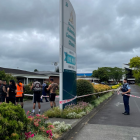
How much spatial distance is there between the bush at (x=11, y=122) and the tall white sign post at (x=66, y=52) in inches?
167

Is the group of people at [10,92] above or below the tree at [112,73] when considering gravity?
below

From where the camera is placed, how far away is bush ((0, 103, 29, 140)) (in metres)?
3.26

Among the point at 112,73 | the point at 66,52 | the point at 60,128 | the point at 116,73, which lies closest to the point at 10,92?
the point at 66,52

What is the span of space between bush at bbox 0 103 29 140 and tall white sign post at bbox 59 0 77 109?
167 inches

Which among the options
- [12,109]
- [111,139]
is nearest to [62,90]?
[111,139]

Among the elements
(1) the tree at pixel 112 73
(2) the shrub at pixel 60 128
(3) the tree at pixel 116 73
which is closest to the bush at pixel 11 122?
(2) the shrub at pixel 60 128

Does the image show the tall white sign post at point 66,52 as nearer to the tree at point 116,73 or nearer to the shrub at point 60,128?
the shrub at point 60,128

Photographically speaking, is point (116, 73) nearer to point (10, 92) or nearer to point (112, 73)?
point (112, 73)

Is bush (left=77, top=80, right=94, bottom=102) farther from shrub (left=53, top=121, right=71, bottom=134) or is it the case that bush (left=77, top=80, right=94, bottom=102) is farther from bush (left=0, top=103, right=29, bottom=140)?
bush (left=0, top=103, right=29, bottom=140)

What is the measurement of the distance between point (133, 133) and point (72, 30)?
19.4 feet

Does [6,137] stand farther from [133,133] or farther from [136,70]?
[136,70]

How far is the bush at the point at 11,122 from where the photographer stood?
10.7ft

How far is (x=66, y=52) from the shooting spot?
8.62 meters

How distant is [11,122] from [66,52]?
5.62m
